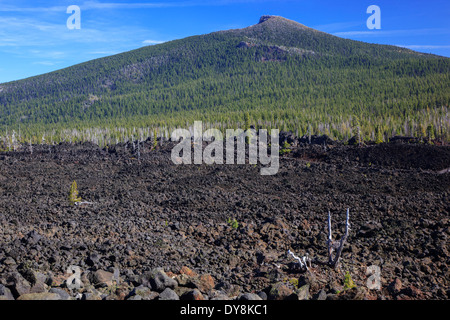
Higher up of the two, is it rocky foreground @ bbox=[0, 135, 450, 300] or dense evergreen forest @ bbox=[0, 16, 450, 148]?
dense evergreen forest @ bbox=[0, 16, 450, 148]

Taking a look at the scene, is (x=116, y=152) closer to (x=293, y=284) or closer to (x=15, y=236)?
(x=15, y=236)

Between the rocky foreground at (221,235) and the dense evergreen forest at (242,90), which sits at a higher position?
the dense evergreen forest at (242,90)

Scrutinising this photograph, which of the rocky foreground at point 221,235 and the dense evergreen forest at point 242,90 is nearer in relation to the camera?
the rocky foreground at point 221,235

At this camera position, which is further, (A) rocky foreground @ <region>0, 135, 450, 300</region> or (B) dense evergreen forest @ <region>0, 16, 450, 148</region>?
(B) dense evergreen forest @ <region>0, 16, 450, 148</region>

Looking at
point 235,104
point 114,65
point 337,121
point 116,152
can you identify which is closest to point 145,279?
point 116,152
